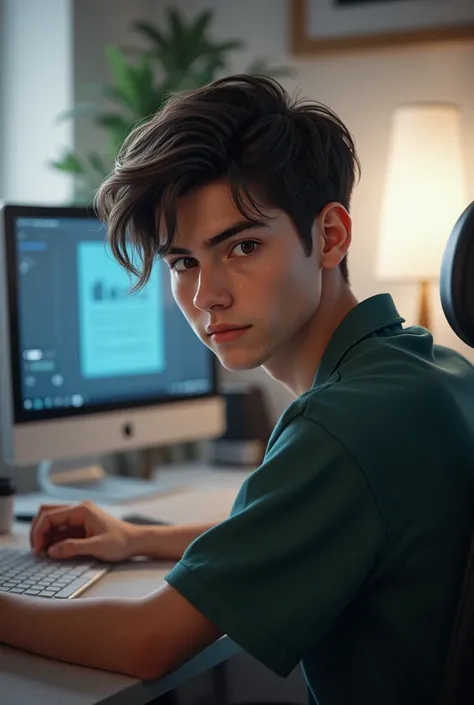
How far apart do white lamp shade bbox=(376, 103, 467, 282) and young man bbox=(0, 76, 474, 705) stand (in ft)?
2.60

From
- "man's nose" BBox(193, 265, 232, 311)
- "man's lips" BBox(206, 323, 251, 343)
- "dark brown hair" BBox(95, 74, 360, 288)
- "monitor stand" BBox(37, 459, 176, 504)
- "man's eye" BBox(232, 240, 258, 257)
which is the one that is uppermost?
"dark brown hair" BBox(95, 74, 360, 288)

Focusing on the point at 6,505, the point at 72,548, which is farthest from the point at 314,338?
the point at 6,505

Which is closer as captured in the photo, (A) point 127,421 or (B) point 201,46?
(A) point 127,421

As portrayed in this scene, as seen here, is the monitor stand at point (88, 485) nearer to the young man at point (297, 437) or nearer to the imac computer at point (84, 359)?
the imac computer at point (84, 359)

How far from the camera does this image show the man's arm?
36.0 inches

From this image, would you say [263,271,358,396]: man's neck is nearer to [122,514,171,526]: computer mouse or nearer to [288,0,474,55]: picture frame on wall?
[122,514,171,526]: computer mouse

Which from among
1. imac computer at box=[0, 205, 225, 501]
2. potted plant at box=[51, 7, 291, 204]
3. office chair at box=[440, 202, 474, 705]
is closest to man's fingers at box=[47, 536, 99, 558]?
imac computer at box=[0, 205, 225, 501]

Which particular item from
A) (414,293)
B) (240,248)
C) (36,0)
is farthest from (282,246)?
(36,0)

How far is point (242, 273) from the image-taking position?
106 centimetres

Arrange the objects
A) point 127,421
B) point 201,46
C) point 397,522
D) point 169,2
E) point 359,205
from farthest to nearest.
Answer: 1. point 169,2
2. point 359,205
3. point 201,46
4. point 127,421
5. point 397,522

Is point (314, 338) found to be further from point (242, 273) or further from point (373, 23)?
point (373, 23)

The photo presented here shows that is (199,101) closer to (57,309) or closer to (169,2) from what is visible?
(57,309)

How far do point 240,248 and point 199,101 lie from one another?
18 centimetres

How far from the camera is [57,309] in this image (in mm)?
1666
